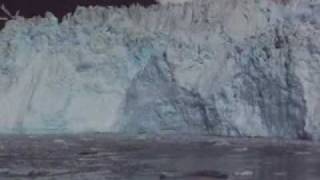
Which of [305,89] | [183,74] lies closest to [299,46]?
[305,89]

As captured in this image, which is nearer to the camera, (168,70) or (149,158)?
(149,158)

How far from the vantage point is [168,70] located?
9.34 metres

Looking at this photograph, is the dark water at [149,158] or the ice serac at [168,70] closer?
the dark water at [149,158]

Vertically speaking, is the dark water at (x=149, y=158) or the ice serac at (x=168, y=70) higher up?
the ice serac at (x=168, y=70)

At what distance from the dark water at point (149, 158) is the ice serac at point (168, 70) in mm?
282

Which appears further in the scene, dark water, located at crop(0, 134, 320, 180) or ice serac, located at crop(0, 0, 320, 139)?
ice serac, located at crop(0, 0, 320, 139)

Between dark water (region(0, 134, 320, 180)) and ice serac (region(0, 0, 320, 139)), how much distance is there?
0.28m

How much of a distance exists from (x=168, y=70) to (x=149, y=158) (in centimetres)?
184

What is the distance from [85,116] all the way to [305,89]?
2401 millimetres

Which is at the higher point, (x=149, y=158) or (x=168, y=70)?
(x=168, y=70)

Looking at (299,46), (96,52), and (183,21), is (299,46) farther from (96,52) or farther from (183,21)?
(96,52)

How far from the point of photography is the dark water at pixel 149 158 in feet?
21.7

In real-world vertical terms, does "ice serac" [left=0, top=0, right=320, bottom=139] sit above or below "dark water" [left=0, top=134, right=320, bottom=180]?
above

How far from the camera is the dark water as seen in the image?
6.62 m
